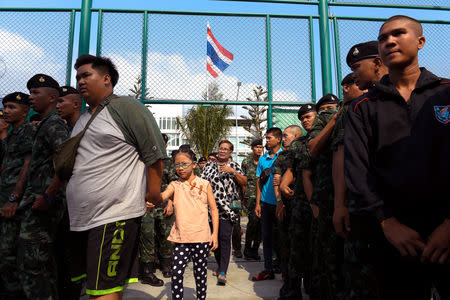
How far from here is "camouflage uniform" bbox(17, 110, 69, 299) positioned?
9.04 ft

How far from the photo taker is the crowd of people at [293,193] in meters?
1.49

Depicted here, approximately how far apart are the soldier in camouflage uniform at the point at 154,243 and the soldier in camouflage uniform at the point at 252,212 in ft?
5.50

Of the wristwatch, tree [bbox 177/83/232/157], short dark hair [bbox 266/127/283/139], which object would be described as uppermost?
tree [bbox 177/83/232/157]

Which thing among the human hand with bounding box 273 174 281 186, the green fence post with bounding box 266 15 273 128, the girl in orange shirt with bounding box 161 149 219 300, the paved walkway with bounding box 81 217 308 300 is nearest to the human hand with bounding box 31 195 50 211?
the girl in orange shirt with bounding box 161 149 219 300

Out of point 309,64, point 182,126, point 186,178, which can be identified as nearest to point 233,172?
point 186,178

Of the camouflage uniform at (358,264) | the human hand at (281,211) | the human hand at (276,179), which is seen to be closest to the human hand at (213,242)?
the human hand at (281,211)

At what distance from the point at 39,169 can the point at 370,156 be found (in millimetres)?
2926

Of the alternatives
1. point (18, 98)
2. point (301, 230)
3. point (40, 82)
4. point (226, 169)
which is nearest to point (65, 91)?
point (40, 82)

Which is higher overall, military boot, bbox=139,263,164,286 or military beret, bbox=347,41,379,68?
military beret, bbox=347,41,379,68

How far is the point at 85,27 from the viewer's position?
5.00 metres

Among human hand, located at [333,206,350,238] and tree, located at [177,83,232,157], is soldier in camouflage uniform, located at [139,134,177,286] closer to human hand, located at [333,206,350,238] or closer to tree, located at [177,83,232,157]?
human hand, located at [333,206,350,238]

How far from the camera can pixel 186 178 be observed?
357 cm

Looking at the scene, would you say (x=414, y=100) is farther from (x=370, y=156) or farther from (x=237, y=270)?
(x=237, y=270)

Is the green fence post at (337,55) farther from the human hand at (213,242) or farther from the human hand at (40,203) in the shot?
the human hand at (40,203)
